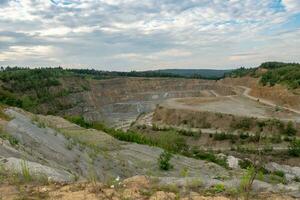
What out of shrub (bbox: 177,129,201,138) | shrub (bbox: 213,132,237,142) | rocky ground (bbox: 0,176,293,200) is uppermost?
rocky ground (bbox: 0,176,293,200)

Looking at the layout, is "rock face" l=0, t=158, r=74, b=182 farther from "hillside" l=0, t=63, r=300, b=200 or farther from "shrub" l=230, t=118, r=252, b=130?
"shrub" l=230, t=118, r=252, b=130

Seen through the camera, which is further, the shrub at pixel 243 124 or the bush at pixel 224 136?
the shrub at pixel 243 124

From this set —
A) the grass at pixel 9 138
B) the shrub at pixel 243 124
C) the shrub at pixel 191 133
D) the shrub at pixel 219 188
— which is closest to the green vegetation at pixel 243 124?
the shrub at pixel 243 124

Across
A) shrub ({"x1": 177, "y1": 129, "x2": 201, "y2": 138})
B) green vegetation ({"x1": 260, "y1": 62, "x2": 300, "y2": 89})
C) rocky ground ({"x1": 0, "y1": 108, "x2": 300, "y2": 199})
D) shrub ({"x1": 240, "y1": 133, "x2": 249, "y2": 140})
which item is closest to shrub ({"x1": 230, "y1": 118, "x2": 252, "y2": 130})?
shrub ({"x1": 240, "y1": 133, "x2": 249, "y2": 140})

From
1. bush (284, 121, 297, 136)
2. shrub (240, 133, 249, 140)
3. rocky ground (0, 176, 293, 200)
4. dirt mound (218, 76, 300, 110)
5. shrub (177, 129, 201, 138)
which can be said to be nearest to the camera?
rocky ground (0, 176, 293, 200)

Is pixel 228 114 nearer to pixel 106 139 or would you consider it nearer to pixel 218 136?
pixel 218 136

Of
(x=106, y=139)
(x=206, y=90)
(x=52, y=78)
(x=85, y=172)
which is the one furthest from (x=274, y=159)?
(x=206, y=90)

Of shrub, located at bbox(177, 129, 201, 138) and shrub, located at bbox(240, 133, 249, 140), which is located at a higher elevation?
shrub, located at bbox(240, 133, 249, 140)

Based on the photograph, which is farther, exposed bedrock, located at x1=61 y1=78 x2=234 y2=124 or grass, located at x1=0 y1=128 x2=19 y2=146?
exposed bedrock, located at x1=61 y1=78 x2=234 y2=124

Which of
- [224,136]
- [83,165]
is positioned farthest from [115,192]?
[224,136]

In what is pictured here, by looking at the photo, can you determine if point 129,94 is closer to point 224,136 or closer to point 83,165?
point 224,136

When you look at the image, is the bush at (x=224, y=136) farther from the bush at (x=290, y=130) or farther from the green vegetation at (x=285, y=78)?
the green vegetation at (x=285, y=78)

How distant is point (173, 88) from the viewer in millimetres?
132250

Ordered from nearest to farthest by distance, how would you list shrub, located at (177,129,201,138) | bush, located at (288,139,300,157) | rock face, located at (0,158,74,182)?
rock face, located at (0,158,74,182), bush, located at (288,139,300,157), shrub, located at (177,129,201,138)
